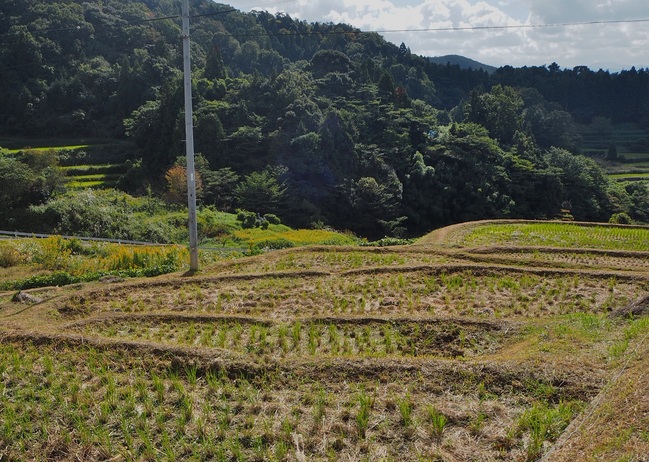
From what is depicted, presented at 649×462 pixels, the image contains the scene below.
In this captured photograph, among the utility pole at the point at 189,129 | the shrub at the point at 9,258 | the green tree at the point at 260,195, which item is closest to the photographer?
the utility pole at the point at 189,129

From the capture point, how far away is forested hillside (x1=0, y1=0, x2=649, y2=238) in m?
42.1

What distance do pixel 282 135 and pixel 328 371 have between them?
3958 centimetres

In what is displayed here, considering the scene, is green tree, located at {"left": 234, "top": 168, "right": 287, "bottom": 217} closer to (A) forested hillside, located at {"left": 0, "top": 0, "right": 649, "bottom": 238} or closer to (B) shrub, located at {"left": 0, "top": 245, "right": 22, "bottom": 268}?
(A) forested hillside, located at {"left": 0, "top": 0, "right": 649, "bottom": 238}

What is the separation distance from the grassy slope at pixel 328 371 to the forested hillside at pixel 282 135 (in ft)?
73.1

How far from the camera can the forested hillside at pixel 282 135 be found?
4212 centimetres

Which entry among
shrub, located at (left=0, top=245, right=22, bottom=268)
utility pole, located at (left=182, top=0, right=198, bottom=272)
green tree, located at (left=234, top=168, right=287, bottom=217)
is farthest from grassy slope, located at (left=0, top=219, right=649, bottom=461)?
green tree, located at (left=234, top=168, right=287, bottom=217)

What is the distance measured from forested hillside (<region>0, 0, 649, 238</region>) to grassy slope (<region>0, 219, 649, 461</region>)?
22267mm

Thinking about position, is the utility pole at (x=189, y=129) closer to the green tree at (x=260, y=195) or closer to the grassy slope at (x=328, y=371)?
the grassy slope at (x=328, y=371)

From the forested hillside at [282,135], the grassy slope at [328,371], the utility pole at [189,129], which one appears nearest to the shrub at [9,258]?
the grassy slope at [328,371]

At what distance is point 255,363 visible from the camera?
695cm

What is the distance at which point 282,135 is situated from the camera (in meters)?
45.0

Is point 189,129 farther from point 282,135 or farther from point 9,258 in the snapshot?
point 282,135

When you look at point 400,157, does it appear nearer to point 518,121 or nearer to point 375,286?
point 518,121

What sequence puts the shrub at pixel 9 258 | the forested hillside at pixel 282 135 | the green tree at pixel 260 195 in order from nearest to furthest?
1. the shrub at pixel 9 258
2. the green tree at pixel 260 195
3. the forested hillside at pixel 282 135
